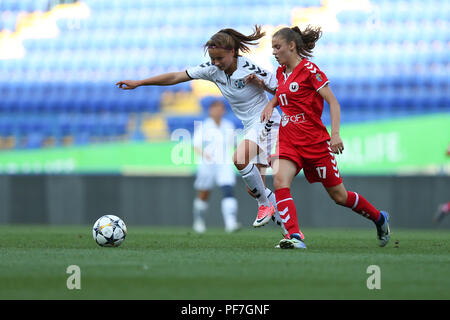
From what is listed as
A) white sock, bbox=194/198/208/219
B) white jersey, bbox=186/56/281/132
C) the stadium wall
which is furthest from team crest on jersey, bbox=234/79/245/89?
the stadium wall

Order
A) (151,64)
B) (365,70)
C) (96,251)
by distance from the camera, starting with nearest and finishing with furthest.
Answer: (96,251), (365,70), (151,64)

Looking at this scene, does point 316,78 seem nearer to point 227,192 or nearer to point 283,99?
point 283,99

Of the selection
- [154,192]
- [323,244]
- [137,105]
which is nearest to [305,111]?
[323,244]

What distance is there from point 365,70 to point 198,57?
11.1 feet

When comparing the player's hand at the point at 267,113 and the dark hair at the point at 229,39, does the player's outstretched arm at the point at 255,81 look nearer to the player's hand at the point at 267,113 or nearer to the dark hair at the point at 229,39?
the dark hair at the point at 229,39

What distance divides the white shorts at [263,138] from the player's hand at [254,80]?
0.35 m

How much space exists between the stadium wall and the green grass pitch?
5.95m

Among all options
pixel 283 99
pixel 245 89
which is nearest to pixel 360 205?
pixel 283 99

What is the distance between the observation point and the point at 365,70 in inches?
632

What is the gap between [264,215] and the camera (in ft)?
24.3

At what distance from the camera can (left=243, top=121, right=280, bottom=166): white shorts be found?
295 inches

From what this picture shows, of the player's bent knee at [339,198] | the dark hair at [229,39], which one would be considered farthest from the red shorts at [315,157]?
the dark hair at [229,39]

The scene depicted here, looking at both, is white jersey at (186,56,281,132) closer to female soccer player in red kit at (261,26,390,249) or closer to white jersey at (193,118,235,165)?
female soccer player in red kit at (261,26,390,249)
